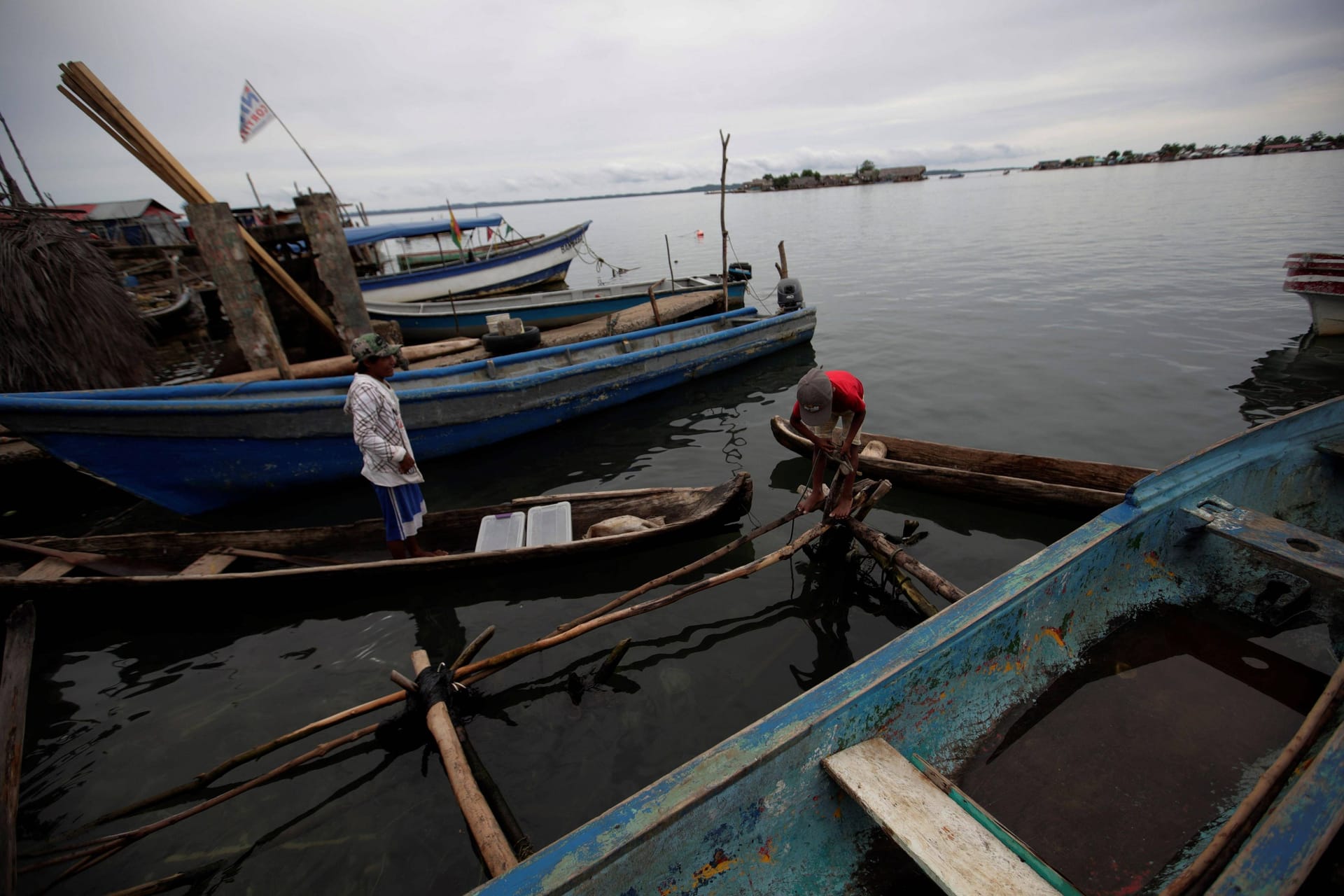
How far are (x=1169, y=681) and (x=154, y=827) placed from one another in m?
6.33

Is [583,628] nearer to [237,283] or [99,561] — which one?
[99,561]

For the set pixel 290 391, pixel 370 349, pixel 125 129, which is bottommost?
pixel 290 391

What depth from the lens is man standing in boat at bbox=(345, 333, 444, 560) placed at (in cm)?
463

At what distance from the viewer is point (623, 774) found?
3.68 metres

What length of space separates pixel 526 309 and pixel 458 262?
6059mm

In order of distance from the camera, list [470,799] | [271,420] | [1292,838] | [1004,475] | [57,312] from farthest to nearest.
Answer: [57,312] < [271,420] < [1004,475] < [470,799] < [1292,838]

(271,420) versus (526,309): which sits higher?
(526,309)

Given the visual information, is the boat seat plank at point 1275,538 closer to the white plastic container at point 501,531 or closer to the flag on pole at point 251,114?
the white plastic container at point 501,531

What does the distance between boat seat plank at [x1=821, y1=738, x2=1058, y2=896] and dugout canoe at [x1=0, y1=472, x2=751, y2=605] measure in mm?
3092

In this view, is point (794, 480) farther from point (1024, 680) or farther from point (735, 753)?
point (735, 753)

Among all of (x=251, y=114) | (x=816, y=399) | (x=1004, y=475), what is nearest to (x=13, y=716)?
(x=816, y=399)

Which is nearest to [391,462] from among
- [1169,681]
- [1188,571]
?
[1169,681]

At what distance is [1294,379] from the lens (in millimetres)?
9336

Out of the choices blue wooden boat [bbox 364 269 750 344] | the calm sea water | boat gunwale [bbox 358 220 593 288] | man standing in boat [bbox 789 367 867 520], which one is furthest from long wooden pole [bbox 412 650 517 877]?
boat gunwale [bbox 358 220 593 288]
